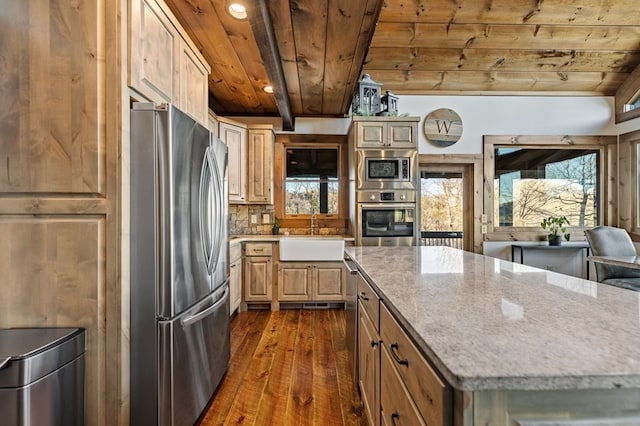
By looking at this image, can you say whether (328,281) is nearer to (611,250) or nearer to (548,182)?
(611,250)

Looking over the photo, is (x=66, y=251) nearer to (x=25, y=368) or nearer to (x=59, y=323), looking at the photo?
(x=59, y=323)

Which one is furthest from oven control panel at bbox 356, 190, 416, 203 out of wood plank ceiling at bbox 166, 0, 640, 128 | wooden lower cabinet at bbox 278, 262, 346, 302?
wood plank ceiling at bbox 166, 0, 640, 128

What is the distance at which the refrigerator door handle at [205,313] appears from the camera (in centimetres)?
157

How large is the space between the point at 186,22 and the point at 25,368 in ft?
8.02

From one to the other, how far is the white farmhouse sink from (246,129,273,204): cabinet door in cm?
71

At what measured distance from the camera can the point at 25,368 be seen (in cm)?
106

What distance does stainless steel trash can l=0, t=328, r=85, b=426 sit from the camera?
1047mm

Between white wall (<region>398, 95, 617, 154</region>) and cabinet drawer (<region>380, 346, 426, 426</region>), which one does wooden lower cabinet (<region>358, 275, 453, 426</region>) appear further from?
white wall (<region>398, 95, 617, 154</region>)

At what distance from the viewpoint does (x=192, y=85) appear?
85.7 inches

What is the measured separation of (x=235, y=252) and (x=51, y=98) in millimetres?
2315

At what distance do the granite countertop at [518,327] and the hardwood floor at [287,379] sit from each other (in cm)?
104

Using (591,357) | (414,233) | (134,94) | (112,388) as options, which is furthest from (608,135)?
(112,388)

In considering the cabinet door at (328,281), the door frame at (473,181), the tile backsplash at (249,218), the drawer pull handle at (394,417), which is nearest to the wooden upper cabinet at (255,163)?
the tile backsplash at (249,218)

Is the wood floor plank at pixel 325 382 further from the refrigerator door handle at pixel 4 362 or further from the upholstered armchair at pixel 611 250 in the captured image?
the upholstered armchair at pixel 611 250
